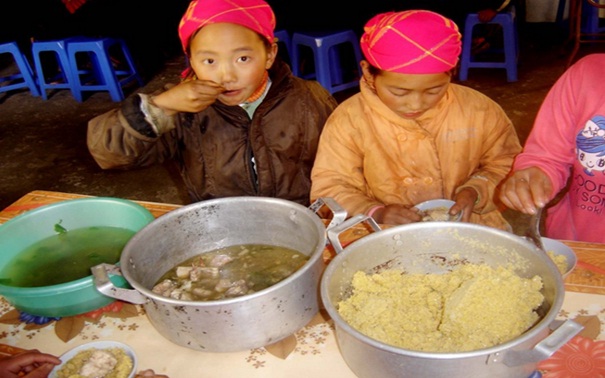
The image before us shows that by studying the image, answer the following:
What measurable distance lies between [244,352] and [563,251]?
89 cm

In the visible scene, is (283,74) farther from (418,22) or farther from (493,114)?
(493,114)

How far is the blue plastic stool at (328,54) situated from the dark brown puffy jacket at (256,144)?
9.38ft

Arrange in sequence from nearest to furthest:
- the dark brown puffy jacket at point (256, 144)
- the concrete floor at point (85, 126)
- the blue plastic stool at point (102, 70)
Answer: the dark brown puffy jacket at point (256, 144) < the concrete floor at point (85, 126) < the blue plastic stool at point (102, 70)

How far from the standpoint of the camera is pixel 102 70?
242 inches

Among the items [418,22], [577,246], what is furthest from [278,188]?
[577,246]

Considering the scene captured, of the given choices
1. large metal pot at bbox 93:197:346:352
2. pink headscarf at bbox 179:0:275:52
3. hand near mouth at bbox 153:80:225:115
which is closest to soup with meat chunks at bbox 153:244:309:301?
Answer: large metal pot at bbox 93:197:346:352

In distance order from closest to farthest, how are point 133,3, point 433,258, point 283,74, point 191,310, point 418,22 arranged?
point 191,310, point 433,258, point 418,22, point 283,74, point 133,3

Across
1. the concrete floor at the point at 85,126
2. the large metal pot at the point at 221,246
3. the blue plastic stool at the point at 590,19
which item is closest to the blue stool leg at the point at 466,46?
the concrete floor at the point at 85,126

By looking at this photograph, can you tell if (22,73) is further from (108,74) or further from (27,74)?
(108,74)

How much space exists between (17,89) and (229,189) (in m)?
6.42

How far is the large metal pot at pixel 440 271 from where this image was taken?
82cm

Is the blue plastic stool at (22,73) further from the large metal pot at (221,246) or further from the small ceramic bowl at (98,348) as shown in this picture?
the small ceramic bowl at (98,348)

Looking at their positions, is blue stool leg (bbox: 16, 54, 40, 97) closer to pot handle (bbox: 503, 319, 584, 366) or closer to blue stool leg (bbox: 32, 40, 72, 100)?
blue stool leg (bbox: 32, 40, 72, 100)

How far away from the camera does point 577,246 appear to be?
1444 millimetres
